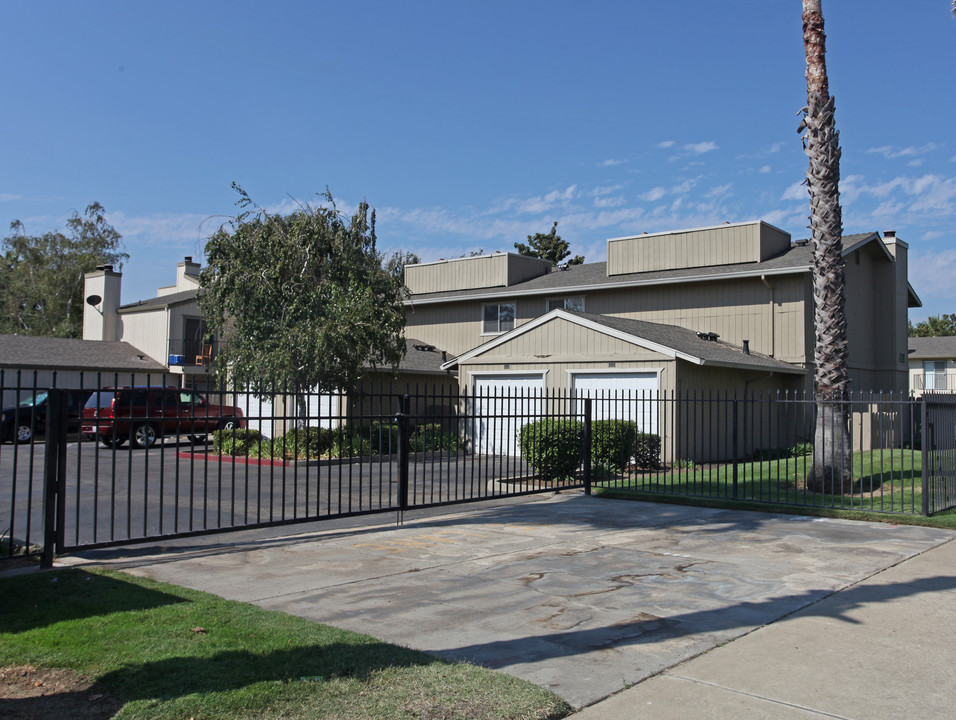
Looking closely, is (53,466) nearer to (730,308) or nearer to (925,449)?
(925,449)

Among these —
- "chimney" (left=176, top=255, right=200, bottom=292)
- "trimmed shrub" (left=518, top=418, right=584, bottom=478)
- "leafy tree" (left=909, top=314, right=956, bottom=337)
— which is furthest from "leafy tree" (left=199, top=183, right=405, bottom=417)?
"leafy tree" (left=909, top=314, right=956, bottom=337)

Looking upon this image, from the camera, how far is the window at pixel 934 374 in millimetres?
46906

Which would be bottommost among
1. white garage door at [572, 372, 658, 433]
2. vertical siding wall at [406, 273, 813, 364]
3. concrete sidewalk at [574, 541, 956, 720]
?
concrete sidewalk at [574, 541, 956, 720]

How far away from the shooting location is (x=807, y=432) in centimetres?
2314

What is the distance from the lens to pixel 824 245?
546 inches

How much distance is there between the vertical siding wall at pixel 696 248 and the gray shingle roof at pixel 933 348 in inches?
1027

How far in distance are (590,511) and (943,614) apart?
610 centimetres

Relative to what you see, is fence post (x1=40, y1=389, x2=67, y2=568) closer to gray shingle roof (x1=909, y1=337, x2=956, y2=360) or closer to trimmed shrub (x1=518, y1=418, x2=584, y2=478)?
trimmed shrub (x1=518, y1=418, x2=584, y2=478)

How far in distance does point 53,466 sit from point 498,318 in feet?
74.8

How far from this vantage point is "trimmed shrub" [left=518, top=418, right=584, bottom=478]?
1532cm

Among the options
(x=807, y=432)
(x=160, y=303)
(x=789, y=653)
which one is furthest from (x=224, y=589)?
(x=160, y=303)

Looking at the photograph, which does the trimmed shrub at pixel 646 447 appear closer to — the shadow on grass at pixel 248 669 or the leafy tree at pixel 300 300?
the leafy tree at pixel 300 300

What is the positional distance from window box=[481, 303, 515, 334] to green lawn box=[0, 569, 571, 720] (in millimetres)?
23535

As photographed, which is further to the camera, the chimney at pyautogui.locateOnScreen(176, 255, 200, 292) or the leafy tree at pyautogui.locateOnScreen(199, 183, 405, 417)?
the chimney at pyautogui.locateOnScreen(176, 255, 200, 292)
